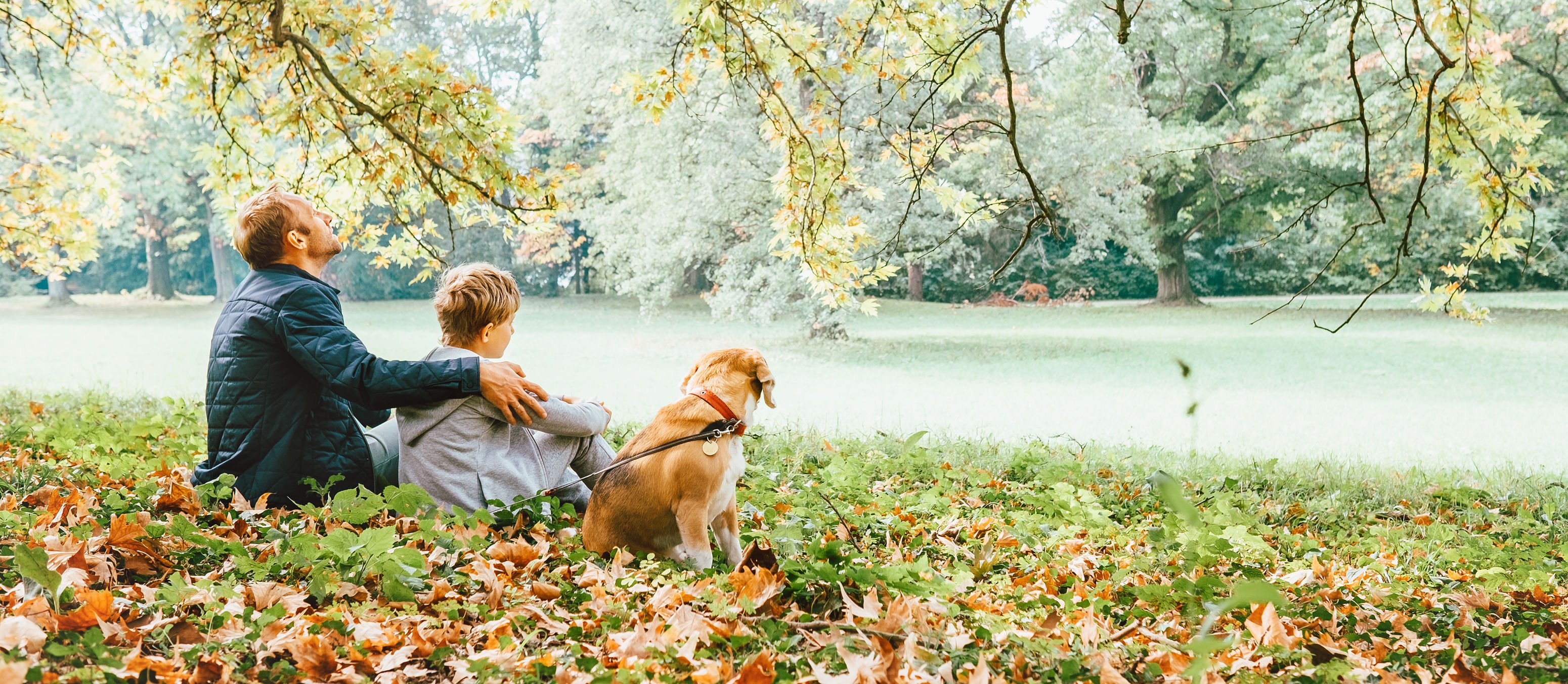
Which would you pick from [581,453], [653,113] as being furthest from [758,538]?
[653,113]

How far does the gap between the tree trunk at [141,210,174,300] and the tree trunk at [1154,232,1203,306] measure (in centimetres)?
3068

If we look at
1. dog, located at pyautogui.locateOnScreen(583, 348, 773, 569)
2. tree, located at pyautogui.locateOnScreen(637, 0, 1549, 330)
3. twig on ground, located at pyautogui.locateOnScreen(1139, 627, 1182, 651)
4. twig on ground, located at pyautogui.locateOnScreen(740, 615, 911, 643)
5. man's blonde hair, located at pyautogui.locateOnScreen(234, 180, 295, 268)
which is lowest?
twig on ground, located at pyautogui.locateOnScreen(1139, 627, 1182, 651)

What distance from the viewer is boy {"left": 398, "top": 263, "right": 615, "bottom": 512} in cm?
335

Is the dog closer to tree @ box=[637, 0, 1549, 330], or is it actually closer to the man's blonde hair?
tree @ box=[637, 0, 1549, 330]

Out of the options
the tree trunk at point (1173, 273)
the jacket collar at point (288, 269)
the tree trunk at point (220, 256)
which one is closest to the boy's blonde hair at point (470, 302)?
the jacket collar at point (288, 269)

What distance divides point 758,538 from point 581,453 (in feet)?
2.97

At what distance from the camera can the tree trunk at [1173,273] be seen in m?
25.6

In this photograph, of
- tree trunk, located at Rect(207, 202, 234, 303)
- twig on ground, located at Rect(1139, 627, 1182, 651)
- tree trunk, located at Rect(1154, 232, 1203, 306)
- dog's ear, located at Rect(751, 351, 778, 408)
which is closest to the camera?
twig on ground, located at Rect(1139, 627, 1182, 651)

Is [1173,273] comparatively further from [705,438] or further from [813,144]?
[705,438]

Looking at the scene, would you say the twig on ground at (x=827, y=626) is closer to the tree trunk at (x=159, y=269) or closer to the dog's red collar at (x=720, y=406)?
the dog's red collar at (x=720, y=406)

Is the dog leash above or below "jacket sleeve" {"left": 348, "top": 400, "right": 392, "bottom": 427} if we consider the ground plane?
above

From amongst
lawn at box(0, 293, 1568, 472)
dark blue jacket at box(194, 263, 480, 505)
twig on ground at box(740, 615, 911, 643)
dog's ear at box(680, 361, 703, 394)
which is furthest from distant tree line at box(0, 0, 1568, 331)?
dark blue jacket at box(194, 263, 480, 505)

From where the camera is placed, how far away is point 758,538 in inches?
130

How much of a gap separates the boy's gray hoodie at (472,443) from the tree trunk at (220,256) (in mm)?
30180
